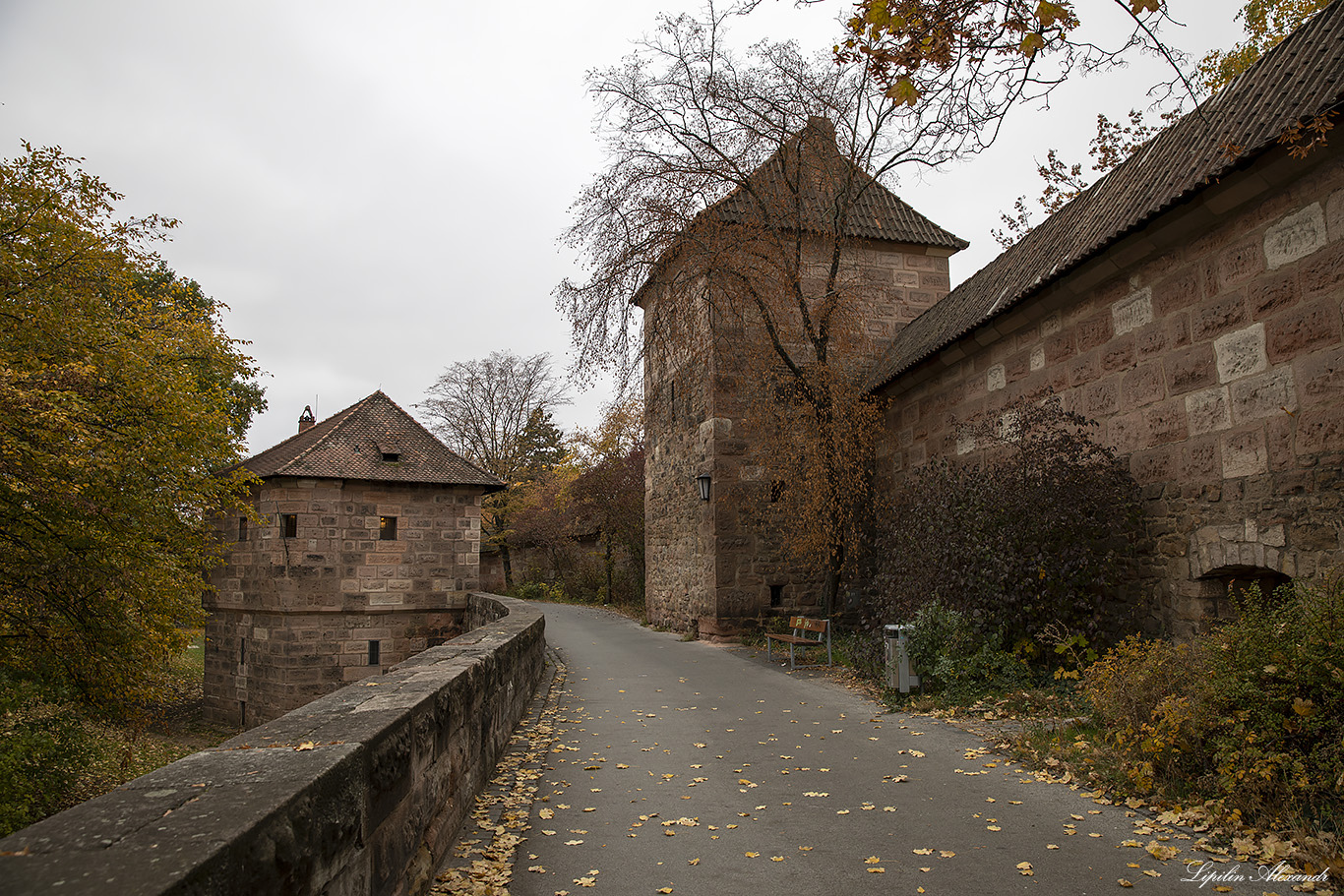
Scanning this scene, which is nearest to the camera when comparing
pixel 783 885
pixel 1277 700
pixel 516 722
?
pixel 783 885

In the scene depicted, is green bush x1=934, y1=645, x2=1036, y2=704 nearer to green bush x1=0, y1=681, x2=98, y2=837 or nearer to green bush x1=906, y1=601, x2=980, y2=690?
green bush x1=906, y1=601, x2=980, y2=690

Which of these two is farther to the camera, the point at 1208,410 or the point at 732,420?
the point at 732,420

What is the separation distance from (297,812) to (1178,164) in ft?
26.4

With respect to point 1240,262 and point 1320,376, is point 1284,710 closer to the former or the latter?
point 1320,376

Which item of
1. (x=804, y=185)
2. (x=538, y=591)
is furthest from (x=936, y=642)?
(x=538, y=591)

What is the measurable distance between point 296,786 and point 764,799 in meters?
3.08

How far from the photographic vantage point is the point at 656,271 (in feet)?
38.5

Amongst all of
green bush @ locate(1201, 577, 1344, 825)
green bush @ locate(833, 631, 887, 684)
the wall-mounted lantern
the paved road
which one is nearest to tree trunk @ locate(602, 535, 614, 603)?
the wall-mounted lantern

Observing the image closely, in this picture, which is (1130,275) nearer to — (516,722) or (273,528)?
(516,722)

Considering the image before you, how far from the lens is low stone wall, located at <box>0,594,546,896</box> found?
65.8 inches

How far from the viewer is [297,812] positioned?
2086mm

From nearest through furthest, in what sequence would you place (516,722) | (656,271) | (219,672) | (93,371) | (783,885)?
(783,885)
(516,722)
(93,371)
(656,271)
(219,672)

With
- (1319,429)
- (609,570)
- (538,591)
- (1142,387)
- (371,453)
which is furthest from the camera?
(538,591)

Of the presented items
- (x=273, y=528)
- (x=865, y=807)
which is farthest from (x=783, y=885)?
(x=273, y=528)
